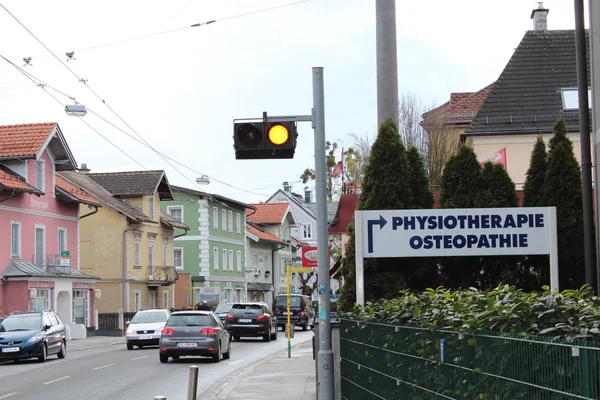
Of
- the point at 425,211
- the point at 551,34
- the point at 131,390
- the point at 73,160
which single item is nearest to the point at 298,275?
the point at 73,160

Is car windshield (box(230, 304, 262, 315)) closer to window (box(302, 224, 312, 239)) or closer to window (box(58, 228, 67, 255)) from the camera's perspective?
window (box(58, 228, 67, 255))

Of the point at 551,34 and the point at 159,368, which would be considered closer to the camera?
the point at 159,368

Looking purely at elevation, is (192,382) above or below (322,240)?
below

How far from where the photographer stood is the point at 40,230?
157ft

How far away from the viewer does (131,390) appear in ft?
64.1

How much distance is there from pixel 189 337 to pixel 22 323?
6.06 m

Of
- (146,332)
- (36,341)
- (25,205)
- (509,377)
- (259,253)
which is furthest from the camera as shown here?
(259,253)

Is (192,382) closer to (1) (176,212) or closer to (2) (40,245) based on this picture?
(2) (40,245)

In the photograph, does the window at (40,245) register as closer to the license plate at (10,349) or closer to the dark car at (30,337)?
the dark car at (30,337)

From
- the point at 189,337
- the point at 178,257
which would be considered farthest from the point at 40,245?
the point at 178,257

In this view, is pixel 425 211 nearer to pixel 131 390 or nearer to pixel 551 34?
pixel 131 390

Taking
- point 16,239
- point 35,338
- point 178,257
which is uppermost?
point 16,239

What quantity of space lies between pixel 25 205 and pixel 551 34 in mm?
25159

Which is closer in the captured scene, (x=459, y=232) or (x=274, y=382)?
(x=459, y=232)
